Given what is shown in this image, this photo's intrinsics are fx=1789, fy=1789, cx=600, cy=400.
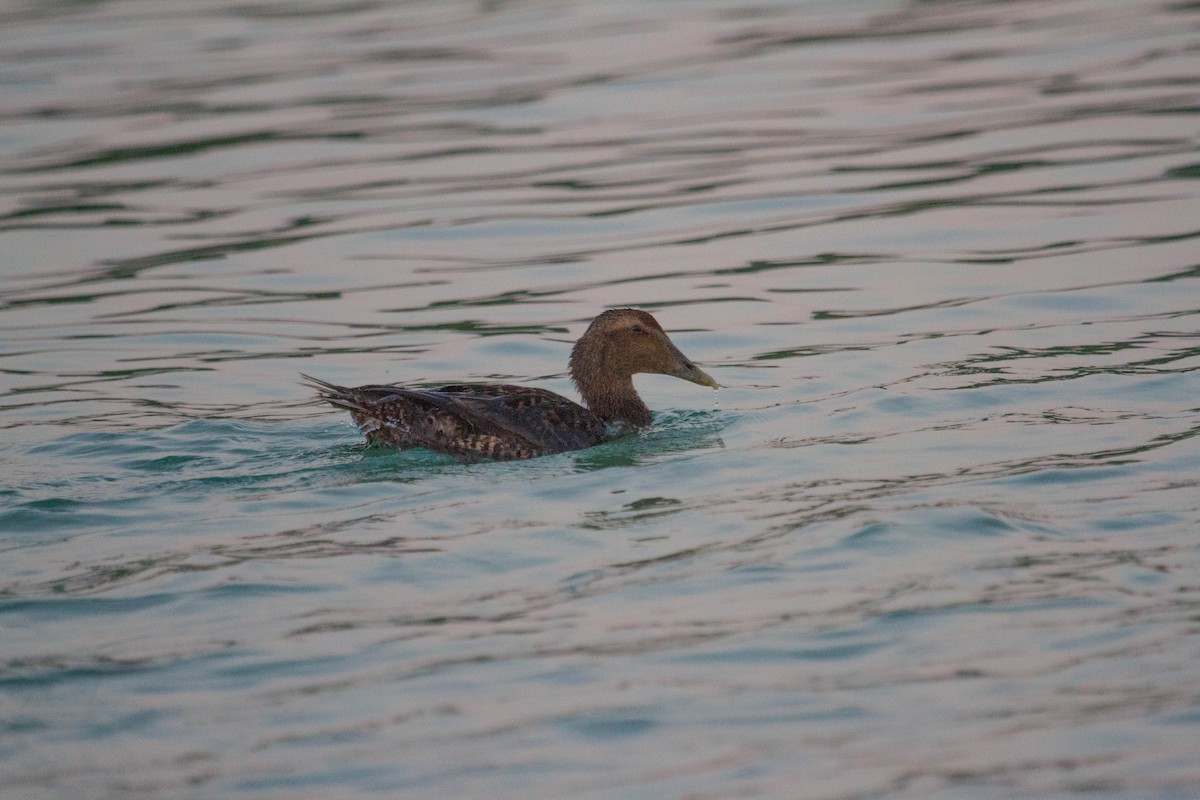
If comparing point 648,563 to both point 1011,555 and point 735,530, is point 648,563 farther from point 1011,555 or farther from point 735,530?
point 1011,555

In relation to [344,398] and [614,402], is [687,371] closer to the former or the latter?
[614,402]

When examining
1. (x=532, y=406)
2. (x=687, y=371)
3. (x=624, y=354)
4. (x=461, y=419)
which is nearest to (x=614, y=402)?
(x=624, y=354)

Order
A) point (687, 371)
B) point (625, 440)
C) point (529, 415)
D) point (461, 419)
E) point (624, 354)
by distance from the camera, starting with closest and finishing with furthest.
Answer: point (461, 419), point (529, 415), point (625, 440), point (687, 371), point (624, 354)

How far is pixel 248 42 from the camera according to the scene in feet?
79.8

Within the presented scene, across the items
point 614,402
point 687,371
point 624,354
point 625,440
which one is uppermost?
point 624,354

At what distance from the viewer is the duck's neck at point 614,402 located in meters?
10.4

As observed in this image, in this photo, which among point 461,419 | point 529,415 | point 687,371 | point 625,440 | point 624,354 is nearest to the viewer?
point 461,419

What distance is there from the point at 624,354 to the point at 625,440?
57 centimetres

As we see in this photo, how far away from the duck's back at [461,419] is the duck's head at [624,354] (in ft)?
2.10

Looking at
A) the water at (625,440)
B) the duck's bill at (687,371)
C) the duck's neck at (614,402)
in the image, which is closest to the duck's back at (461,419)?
the water at (625,440)

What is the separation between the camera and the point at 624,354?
34.1 ft

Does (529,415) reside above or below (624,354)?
below

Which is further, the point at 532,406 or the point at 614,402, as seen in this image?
the point at 614,402

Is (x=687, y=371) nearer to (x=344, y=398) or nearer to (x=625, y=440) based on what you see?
(x=625, y=440)
